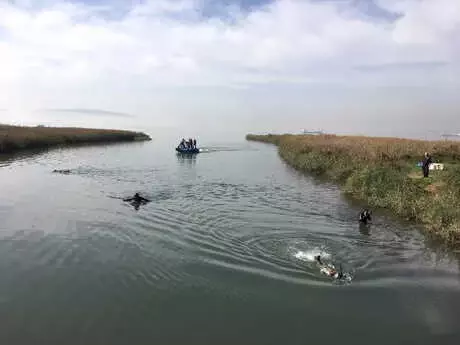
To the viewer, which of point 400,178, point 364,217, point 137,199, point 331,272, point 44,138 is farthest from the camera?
point 44,138

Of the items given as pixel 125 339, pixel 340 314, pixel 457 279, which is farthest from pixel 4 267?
pixel 457 279

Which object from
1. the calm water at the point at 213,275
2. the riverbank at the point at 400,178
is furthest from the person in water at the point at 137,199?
the riverbank at the point at 400,178

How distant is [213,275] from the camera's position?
16.0 m

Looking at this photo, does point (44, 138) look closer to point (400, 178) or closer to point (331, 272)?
point (400, 178)

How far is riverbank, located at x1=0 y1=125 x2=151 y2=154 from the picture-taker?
63112 millimetres

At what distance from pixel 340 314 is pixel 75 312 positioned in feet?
22.7

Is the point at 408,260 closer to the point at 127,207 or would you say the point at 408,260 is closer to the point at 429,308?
the point at 429,308

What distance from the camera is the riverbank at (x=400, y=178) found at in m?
21.6

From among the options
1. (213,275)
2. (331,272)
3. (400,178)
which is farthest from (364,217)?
(213,275)

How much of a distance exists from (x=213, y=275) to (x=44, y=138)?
6670 centimetres

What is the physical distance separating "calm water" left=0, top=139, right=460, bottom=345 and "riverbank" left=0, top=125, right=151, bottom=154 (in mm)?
37289

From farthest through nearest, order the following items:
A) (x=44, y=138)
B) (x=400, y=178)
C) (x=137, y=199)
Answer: (x=44, y=138)
(x=400, y=178)
(x=137, y=199)

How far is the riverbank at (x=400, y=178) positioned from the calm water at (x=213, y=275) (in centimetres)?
115

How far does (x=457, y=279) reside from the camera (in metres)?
16.4
